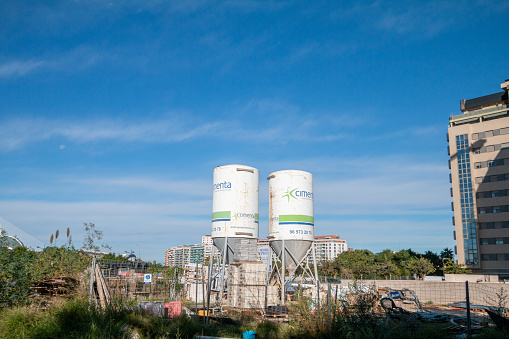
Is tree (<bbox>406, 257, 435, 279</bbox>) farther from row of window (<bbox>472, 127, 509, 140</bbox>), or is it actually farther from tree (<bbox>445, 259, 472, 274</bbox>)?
row of window (<bbox>472, 127, 509, 140</bbox>)

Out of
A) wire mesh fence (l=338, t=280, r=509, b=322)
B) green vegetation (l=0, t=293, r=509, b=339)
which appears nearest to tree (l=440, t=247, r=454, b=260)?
wire mesh fence (l=338, t=280, r=509, b=322)

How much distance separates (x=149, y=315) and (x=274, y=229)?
16.2 metres

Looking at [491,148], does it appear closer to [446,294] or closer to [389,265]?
[389,265]

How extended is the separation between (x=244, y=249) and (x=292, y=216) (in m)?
4.13

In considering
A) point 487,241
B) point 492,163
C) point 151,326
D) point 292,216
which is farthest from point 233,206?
point 492,163

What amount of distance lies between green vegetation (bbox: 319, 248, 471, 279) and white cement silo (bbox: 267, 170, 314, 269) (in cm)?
1642

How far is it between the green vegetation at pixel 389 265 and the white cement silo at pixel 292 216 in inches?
646

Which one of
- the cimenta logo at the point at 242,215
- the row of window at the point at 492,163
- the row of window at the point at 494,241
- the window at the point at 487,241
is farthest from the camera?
the row of window at the point at 492,163

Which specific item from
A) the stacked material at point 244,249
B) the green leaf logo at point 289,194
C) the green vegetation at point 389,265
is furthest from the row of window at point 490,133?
the stacked material at point 244,249

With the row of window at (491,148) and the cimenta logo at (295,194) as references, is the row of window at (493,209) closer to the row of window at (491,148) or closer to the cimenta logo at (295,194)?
the row of window at (491,148)

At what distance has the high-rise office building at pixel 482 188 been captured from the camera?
63.1 meters

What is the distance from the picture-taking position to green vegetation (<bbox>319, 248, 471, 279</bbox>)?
191 ft

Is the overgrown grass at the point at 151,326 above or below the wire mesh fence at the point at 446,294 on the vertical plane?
above

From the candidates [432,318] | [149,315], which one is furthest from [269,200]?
[149,315]
